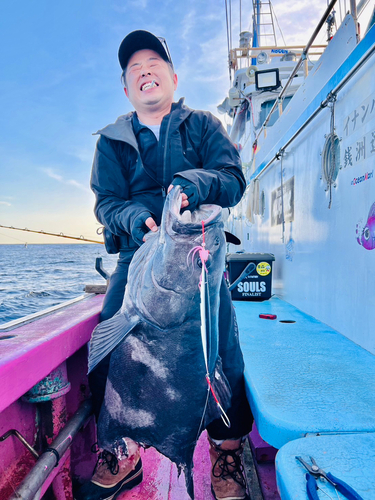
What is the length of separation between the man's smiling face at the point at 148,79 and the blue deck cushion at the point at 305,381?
1820 millimetres

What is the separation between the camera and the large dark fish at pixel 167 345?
1308 mm

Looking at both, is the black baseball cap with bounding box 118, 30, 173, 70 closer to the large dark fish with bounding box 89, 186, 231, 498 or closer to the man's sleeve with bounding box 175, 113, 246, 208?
→ the man's sleeve with bounding box 175, 113, 246, 208

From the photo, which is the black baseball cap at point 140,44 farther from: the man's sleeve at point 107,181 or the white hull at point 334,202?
the white hull at point 334,202

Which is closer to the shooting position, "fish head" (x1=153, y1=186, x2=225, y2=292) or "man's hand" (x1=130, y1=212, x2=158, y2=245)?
"fish head" (x1=153, y1=186, x2=225, y2=292)

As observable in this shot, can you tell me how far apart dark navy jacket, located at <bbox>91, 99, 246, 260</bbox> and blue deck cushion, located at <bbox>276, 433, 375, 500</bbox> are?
3.89 feet

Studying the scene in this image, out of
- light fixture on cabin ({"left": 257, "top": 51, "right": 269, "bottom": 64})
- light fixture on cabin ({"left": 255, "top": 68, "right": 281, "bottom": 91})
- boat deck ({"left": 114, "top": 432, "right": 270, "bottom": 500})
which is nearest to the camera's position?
boat deck ({"left": 114, "top": 432, "right": 270, "bottom": 500})

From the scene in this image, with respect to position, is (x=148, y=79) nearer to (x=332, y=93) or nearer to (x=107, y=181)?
(x=107, y=181)

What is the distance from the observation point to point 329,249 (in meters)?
3.64

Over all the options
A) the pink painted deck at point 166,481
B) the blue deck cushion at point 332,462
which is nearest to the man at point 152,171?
the pink painted deck at point 166,481

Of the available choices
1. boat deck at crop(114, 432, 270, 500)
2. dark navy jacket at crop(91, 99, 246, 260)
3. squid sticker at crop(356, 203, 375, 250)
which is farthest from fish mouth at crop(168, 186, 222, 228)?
squid sticker at crop(356, 203, 375, 250)

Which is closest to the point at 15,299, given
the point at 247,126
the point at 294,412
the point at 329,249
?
the point at 247,126

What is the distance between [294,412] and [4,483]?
1.45 meters

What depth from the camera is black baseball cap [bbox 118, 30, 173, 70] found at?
6.04 feet

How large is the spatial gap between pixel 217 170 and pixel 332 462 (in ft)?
4.70
